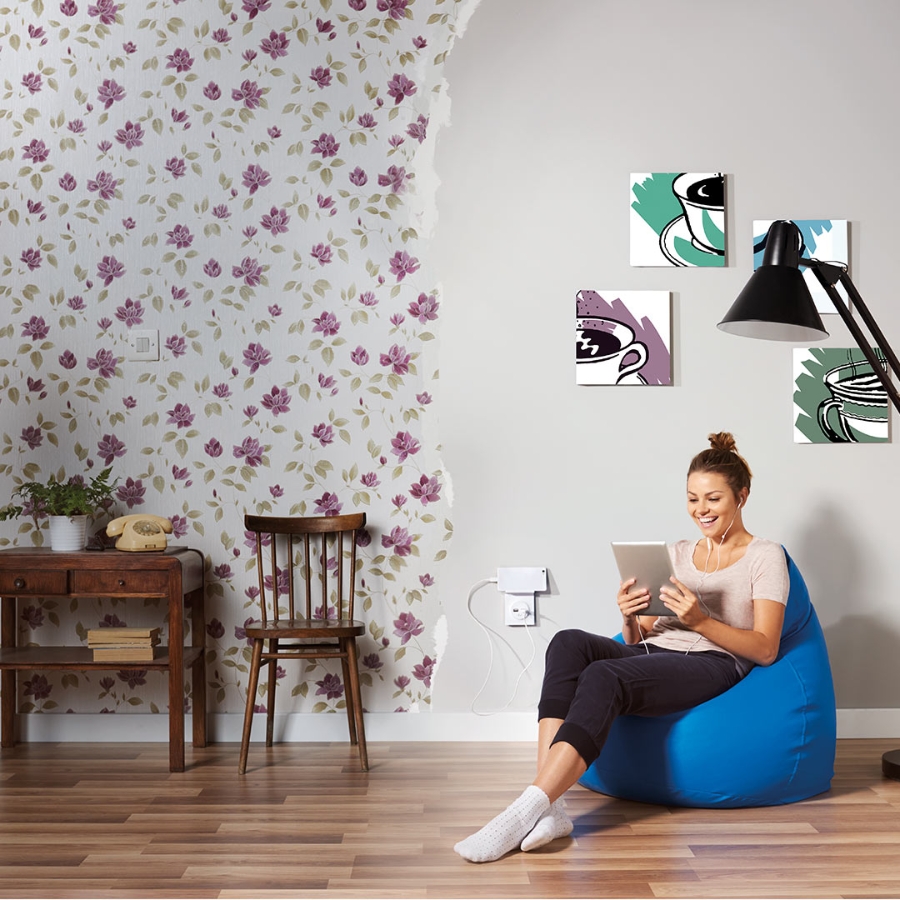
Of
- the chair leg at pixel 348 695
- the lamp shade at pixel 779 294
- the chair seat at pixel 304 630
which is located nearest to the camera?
the lamp shade at pixel 779 294

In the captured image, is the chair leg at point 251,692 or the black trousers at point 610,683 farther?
the chair leg at point 251,692

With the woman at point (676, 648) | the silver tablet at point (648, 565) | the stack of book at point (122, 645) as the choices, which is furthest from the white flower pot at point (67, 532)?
the silver tablet at point (648, 565)

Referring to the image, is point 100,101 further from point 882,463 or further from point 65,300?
point 882,463

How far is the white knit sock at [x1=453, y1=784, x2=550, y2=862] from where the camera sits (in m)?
2.19

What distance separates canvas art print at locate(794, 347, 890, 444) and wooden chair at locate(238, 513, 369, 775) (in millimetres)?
1581

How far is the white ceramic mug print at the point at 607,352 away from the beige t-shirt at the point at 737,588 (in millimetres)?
843

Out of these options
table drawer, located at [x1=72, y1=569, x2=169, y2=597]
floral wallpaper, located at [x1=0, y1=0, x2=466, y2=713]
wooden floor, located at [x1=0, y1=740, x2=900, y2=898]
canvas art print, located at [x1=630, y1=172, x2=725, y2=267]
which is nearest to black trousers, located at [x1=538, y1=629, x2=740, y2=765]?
wooden floor, located at [x1=0, y1=740, x2=900, y2=898]

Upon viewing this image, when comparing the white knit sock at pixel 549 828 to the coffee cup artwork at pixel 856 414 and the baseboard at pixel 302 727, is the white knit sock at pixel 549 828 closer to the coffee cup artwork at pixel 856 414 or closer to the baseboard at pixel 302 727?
the baseboard at pixel 302 727

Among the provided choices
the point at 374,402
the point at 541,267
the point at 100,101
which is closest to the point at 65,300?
the point at 100,101

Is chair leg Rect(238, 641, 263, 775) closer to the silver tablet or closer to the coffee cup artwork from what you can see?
the silver tablet

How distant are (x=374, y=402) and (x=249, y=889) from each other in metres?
1.74

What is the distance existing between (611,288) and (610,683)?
1.50m

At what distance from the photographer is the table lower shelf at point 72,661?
300 cm

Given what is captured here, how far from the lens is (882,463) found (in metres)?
3.42
